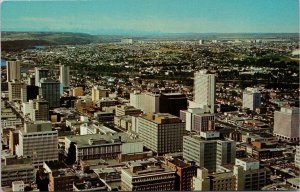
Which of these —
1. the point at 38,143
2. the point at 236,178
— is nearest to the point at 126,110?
the point at 38,143

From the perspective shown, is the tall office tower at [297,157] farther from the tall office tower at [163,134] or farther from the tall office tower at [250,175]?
the tall office tower at [163,134]

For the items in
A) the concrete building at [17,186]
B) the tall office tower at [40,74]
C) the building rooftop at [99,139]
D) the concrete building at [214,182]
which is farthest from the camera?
the tall office tower at [40,74]

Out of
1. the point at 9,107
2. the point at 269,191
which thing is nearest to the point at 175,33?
the point at 269,191

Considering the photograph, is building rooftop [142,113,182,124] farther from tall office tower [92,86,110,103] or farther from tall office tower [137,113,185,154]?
tall office tower [92,86,110,103]

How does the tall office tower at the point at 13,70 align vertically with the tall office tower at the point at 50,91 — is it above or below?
above

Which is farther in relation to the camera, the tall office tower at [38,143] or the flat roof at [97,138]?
the flat roof at [97,138]

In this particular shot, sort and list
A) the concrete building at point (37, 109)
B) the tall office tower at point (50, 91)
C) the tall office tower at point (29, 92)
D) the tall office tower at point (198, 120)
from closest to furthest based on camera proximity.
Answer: the tall office tower at point (198, 120) → the concrete building at point (37, 109) → the tall office tower at point (29, 92) → the tall office tower at point (50, 91)

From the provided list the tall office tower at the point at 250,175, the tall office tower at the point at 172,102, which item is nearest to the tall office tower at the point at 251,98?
the tall office tower at the point at 172,102

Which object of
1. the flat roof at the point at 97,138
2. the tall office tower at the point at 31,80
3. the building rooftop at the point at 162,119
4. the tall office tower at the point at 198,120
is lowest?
the flat roof at the point at 97,138
